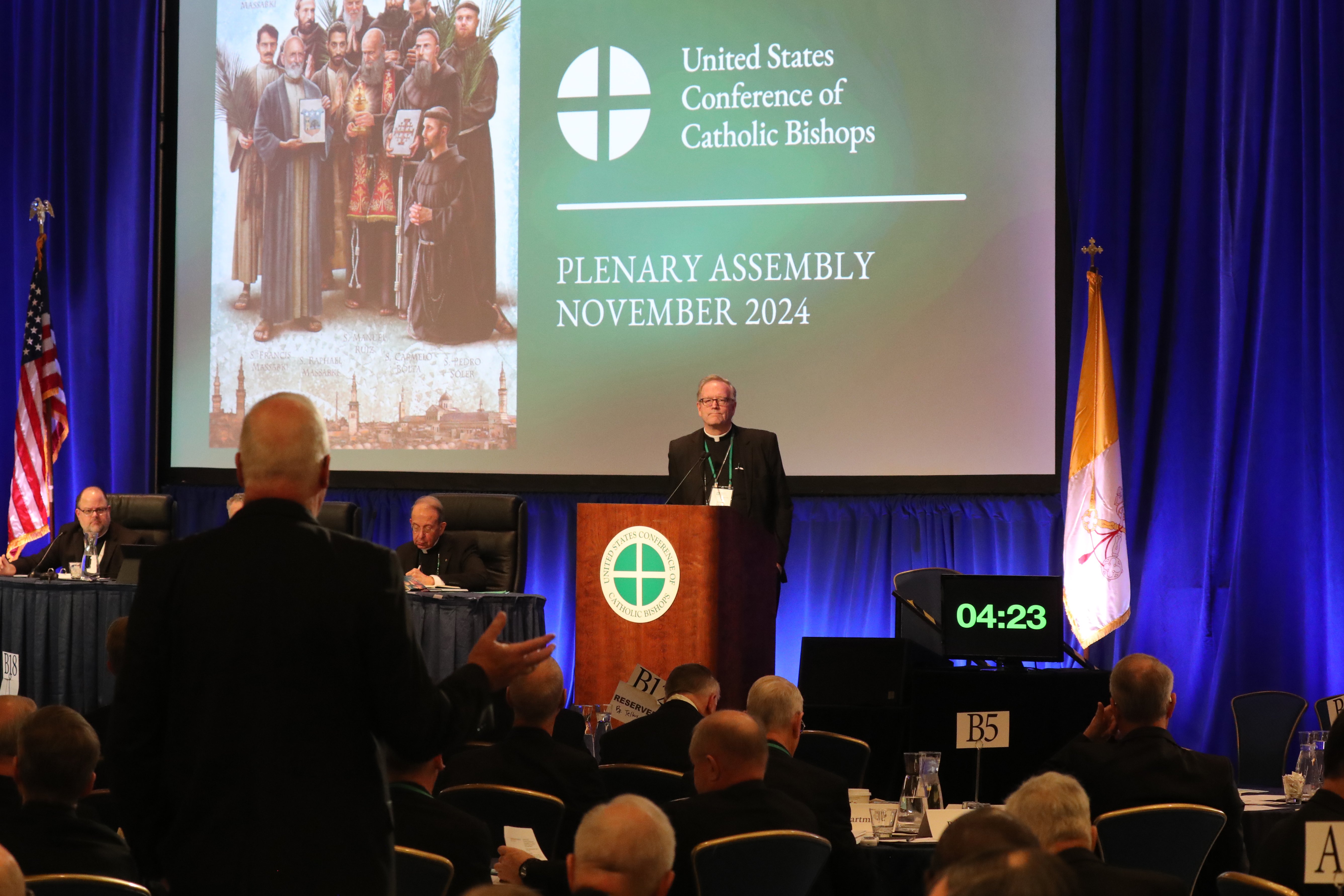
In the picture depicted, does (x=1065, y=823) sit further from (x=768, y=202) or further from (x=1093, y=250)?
(x=768, y=202)

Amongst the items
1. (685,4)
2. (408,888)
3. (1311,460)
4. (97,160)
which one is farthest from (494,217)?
(408,888)

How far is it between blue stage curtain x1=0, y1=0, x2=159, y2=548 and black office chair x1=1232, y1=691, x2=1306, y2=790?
653cm

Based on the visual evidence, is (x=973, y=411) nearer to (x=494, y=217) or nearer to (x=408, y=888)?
(x=494, y=217)

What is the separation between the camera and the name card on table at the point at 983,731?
4.16 m

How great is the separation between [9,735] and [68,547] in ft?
17.1

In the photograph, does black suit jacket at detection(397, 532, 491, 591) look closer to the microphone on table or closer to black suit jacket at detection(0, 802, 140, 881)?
the microphone on table

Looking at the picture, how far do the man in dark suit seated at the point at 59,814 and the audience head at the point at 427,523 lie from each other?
14.8 ft

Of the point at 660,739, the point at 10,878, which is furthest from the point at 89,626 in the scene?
the point at 10,878

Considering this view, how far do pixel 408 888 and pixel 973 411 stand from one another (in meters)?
5.55

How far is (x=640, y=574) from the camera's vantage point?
15.5 feet

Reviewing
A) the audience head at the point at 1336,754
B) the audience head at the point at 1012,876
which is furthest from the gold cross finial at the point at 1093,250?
the audience head at the point at 1012,876

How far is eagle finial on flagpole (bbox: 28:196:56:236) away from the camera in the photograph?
8906 millimetres

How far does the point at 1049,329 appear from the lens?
7.49 meters

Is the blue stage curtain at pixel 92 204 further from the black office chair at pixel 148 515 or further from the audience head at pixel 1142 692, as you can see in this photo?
the audience head at pixel 1142 692
